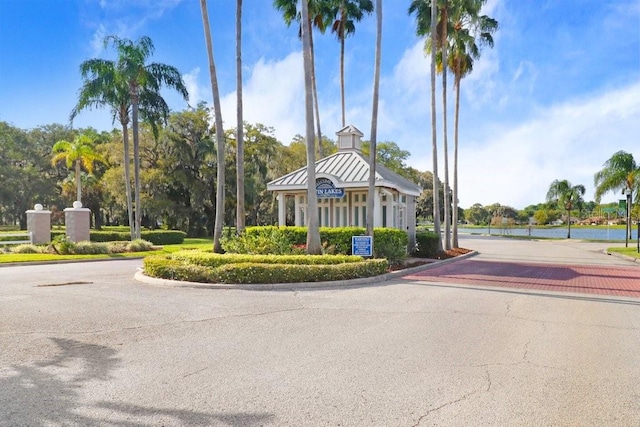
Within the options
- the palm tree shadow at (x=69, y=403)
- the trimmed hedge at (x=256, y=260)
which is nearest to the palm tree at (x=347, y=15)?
the trimmed hedge at (x=256, y=260)

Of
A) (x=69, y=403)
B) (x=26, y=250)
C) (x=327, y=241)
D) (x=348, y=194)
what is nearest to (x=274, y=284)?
(x=327, y=241)

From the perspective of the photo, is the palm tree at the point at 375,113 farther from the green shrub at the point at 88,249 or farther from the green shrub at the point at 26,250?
the green shrub at the point at 26,250

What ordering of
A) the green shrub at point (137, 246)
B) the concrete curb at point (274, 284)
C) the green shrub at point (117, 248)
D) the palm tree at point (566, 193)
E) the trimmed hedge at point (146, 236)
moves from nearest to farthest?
the concrete curb at point (274, 284) < the green shrub at point (117, 248) < the green shrub at point (137, 246) < the trimmed hedge at point (146, 236) < the palm tree at point (566, 193)

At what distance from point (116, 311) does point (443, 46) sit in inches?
784

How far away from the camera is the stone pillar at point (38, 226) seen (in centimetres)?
2522

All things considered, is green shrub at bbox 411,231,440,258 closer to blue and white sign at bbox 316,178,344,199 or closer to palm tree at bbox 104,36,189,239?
blue and white sign at bbox 316,178,344,199

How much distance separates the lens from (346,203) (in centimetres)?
2002

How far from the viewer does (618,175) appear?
32719 millimetres

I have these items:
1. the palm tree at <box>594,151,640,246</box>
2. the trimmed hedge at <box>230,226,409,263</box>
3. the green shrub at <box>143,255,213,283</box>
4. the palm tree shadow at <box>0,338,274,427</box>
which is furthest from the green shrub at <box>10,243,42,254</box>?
the palm tree at <box>594,151,640,246</box>

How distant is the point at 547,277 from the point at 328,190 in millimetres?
8532

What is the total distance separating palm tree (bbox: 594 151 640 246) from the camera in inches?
1289

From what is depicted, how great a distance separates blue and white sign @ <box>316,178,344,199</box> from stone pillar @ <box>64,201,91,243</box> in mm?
14276

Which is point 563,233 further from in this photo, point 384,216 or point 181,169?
point 384,216

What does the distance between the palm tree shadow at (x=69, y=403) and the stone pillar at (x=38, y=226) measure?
2331 cm
